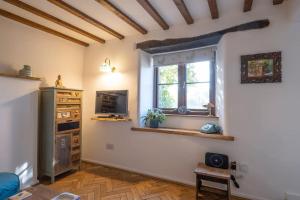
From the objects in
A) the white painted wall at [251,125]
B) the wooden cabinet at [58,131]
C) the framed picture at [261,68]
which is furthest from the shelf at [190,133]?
the wooden cabinet at [58,131]

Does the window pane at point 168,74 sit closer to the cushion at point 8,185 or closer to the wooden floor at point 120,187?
the wooden floor at point 120,187

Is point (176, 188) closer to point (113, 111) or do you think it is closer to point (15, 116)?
point (113, 111)

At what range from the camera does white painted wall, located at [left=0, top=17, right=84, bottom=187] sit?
7.71 feet

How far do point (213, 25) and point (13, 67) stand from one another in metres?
3.09

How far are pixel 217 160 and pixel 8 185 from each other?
96.6 inches

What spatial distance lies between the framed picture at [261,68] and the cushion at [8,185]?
9.78ft

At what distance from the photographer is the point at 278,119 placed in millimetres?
2172

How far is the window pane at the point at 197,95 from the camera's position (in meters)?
2.99

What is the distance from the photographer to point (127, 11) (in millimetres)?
2500

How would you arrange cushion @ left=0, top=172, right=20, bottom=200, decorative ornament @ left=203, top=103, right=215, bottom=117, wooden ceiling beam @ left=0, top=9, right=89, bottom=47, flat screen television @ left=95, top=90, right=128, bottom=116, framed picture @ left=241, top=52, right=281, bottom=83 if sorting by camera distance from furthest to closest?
flat screen television @ left=95, top=90, right=128, bottom=116 < decorative ornament @ left=203, top=103, right=215, bottom=117 < wooden ceiling beam @ left=0, top=9, right=89, bottom=47 < framed picture @ left=241, top=52, right=281, bottom=83 < cushion @ left=0, top=172, right=20, bottom=200

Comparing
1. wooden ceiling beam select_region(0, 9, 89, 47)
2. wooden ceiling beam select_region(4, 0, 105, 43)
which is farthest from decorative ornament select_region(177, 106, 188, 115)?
wooden ceiling beam select_region(0, 9, 89, 47)

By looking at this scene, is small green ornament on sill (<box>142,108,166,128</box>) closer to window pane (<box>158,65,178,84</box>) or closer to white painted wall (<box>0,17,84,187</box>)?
window pane (<box>158,65,178,84</box>)

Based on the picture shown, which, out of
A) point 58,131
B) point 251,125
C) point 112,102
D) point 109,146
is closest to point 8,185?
point 58,131

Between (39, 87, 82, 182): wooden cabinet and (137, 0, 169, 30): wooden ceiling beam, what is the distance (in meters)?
1.80
